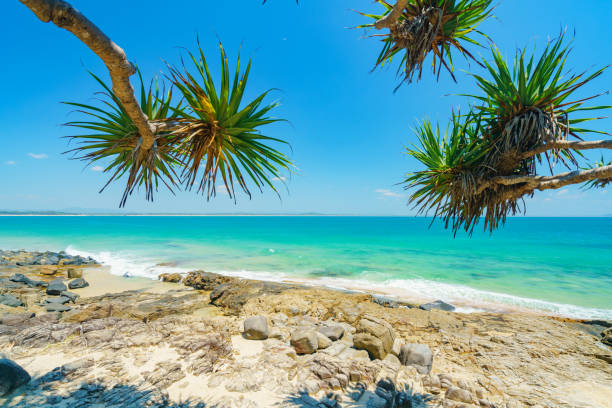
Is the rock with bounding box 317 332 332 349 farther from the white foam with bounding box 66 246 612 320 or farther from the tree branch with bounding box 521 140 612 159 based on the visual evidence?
the white foam with bounding box 66 246 612 320

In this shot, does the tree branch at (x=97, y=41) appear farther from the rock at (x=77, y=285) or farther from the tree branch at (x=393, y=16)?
the rock at (x=77, y=285)

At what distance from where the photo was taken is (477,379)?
128 inches

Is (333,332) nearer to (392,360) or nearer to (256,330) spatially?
(392,360)

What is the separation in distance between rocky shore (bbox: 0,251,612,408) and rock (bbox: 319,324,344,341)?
0.05ft

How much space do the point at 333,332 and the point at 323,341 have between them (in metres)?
0.39

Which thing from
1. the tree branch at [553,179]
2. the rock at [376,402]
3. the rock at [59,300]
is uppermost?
the tree branch at [553,179]

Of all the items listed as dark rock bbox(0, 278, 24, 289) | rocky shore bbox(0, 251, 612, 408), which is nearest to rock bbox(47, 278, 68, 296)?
dark rock bbox(0, 278, 24, 289)

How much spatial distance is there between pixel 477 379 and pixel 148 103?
4801 mm

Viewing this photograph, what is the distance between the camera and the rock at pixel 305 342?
3.74 metres

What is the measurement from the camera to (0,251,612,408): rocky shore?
2740 millimetres

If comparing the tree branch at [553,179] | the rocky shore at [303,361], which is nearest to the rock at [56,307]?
the rocky shore at [303,361]

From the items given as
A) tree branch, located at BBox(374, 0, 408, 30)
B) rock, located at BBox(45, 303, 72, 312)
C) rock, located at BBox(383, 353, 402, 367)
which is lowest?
rock, located at BBox(45, 303, 72, 312)

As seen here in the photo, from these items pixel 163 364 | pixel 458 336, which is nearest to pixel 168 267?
pixel 163 364

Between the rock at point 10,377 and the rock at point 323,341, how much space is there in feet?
11.2
